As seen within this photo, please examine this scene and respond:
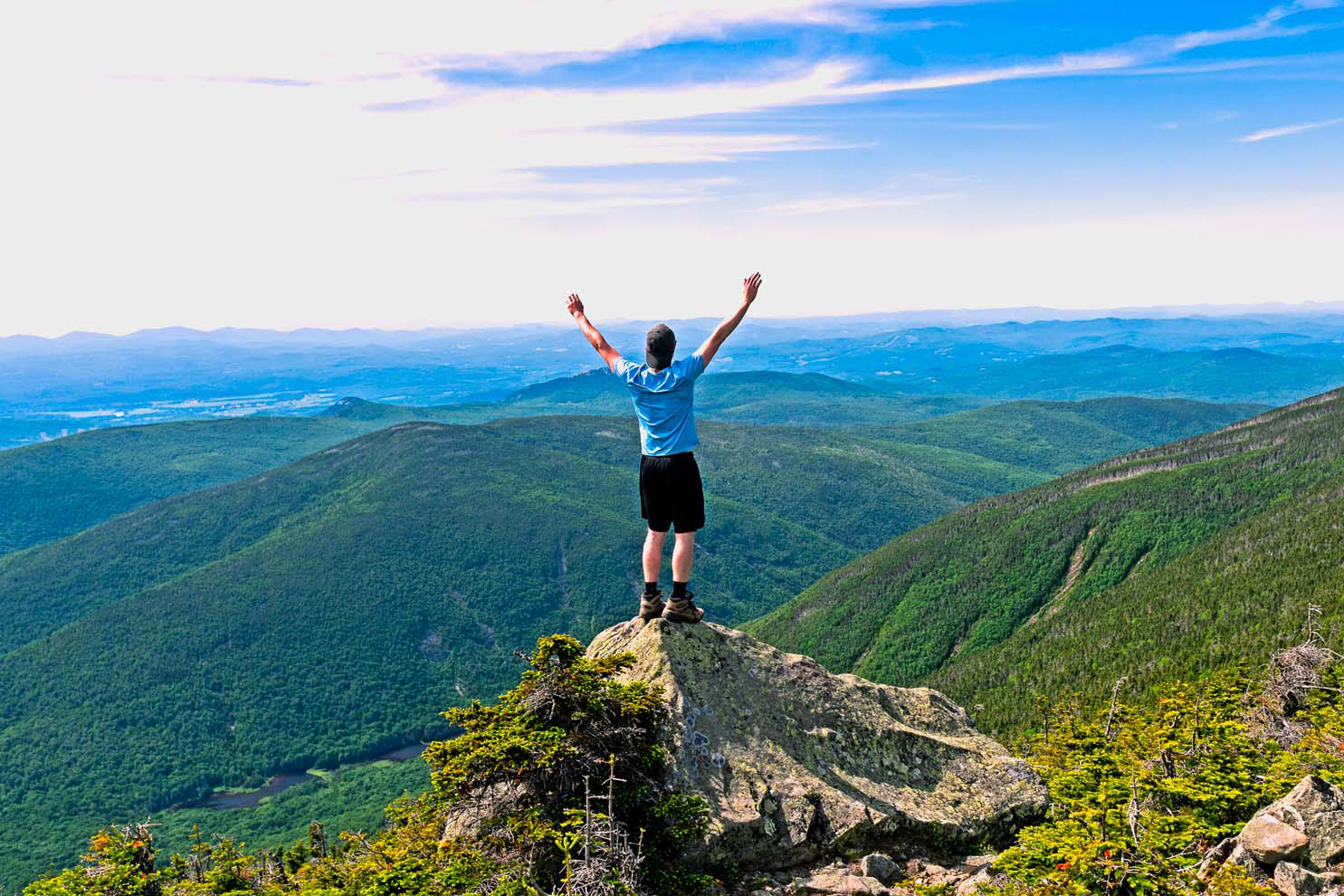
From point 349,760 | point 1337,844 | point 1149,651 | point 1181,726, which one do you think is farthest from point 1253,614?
point 349,760

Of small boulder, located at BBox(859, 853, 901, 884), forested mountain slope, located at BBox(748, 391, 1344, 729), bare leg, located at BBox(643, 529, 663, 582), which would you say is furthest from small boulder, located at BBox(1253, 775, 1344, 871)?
forested mountain slope, located at BBox(748, 391, 1344, 729)

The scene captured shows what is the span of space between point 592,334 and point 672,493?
3.82 meters

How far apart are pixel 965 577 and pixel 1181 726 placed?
18293 centimetres

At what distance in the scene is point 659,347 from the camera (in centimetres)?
1593

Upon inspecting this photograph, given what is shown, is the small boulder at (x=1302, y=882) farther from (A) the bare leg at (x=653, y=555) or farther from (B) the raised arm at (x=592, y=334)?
(B) the raised arm at (x=592, y=334)

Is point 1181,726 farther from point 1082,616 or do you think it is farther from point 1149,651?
point 1082,616

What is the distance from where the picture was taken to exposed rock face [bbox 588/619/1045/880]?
1586 centimetres

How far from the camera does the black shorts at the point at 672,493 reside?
53.8 ft

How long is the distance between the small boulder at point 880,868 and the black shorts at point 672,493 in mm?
7669

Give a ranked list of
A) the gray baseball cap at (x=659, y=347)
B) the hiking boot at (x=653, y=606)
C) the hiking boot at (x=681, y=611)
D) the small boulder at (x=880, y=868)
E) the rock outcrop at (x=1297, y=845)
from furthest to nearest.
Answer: the hiking boot at (x=653, y=606) → the hiking boot at (x=681, y=611) → the gray baseball cap at (x=659, y=347) → the small boulder at (x=880, y=868) → the rock outcrop at (x=1297, y=845)

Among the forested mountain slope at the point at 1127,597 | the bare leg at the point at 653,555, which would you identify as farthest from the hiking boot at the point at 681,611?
the forested mountain slope at the point at 1127,597

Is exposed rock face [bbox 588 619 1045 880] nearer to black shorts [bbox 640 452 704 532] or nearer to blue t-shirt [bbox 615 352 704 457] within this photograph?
black shorts [bbox 640 452 704 532]

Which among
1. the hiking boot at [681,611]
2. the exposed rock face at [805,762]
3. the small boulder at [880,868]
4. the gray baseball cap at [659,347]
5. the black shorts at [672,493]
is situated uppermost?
the gray baseball cap at [659,347]

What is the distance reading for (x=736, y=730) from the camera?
17.2m
